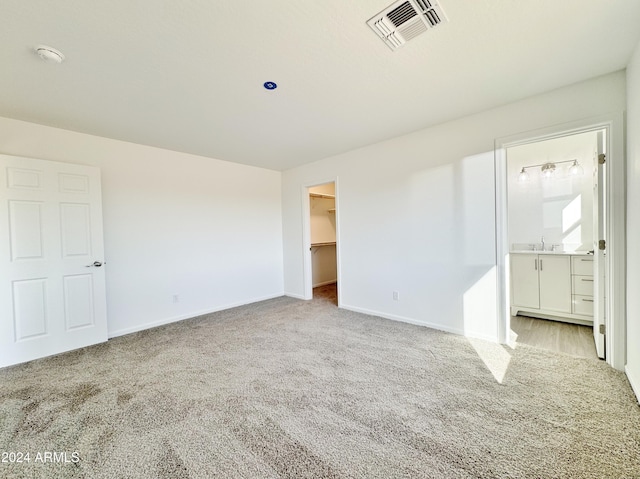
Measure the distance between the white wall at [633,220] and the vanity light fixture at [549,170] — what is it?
1.80 metres

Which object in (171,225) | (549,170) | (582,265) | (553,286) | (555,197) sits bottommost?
(553,286)

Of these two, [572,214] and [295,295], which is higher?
[572,214]

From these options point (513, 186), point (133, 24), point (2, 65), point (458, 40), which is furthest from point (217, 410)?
point (513, 186)

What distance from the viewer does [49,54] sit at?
176cm

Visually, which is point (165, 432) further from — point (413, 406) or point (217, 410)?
point (413, 406)

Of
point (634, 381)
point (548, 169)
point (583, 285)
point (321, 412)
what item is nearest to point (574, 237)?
point (583, 285)

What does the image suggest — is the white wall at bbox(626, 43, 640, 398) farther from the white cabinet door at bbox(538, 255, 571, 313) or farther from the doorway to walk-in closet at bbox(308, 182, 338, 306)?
the doorway to walk-in closet at bbox(308, 182, 338, 306)

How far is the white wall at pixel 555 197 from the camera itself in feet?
11.7

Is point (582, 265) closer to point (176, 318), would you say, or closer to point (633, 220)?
point (633, 220)

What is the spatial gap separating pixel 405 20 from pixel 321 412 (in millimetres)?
2543

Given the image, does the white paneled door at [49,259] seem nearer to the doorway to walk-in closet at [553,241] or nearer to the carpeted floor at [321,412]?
the carpeted floor at [321,412]

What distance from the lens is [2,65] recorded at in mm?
1872

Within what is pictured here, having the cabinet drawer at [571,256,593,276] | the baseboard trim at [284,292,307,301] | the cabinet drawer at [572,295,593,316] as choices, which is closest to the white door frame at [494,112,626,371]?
the cabinet drawer at [572,295,593,316]

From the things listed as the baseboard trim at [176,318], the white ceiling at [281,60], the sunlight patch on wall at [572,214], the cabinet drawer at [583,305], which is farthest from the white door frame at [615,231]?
the baseboard trim at [176,318]
